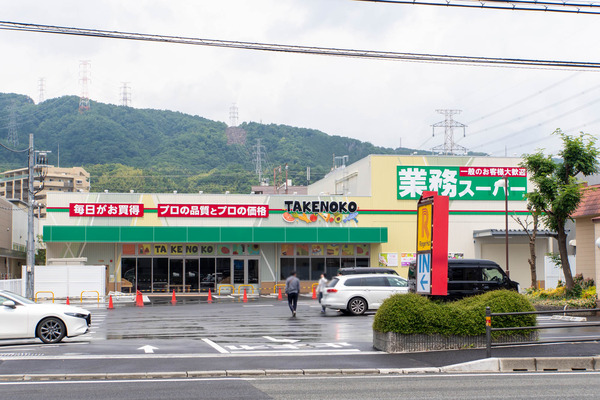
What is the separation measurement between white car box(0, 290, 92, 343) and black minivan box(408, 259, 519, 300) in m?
11.7

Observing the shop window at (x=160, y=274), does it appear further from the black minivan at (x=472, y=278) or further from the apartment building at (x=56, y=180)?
the apartment building at (x=56, y=180)

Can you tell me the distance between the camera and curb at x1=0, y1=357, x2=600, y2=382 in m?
12.5

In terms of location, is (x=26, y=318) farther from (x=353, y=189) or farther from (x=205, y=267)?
(x=353, y=189)

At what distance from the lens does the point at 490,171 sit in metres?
47.0

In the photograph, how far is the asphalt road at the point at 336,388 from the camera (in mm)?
10562

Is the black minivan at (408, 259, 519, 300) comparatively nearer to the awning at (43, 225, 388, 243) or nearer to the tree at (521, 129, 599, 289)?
the tree at (521, 129, 599, 289)

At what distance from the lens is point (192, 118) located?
128750 millimetres

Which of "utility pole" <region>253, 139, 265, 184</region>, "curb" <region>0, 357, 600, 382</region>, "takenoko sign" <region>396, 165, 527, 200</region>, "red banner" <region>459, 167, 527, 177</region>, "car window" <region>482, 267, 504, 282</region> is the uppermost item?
"utility pole" <region>253, 139, 265, 184</region>

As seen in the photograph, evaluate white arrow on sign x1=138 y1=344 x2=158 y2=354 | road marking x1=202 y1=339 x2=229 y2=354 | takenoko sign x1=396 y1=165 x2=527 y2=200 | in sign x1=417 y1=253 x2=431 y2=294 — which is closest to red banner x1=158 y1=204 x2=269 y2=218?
takenoko sign x1=396 y1=165 x2=527 y2=200

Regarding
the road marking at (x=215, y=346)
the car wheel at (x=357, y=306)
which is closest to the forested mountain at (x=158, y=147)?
the car wheel at (x=357, y=306)

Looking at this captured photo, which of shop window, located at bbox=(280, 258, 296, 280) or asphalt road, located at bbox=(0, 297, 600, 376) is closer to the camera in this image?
asphalt road, located at bbox=(0, 297, 600, 376)

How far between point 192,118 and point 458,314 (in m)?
117

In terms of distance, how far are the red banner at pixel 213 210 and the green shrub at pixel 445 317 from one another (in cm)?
2945

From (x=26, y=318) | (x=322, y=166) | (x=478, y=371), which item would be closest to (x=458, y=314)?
(x=478, y=371)
